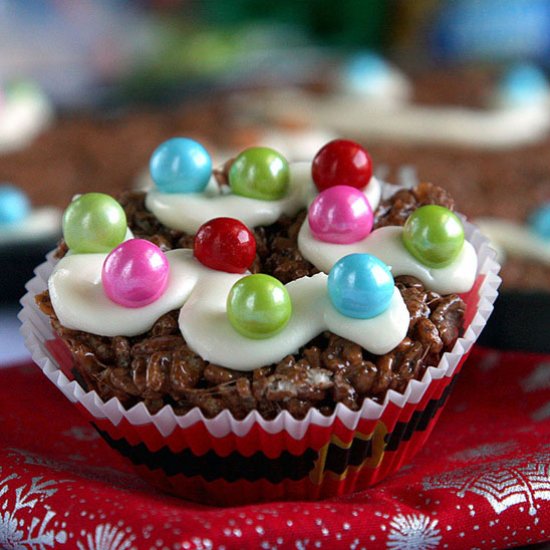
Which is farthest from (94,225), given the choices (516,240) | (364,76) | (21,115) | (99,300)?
(364,76)

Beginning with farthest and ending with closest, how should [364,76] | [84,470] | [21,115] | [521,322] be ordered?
[364,76], [21,115], [521,322], [84,470]

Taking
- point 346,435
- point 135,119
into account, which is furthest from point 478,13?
point 346,435

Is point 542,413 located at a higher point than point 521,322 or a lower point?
lower

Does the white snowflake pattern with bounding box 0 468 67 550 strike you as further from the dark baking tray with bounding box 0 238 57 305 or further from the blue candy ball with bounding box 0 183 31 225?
the blue candy ball with bounding box 0 183 31 225

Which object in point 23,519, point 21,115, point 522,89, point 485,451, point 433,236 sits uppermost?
point 522,89

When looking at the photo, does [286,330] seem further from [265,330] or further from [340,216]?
[340,216]

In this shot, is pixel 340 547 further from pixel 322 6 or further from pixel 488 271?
pixel 322 6

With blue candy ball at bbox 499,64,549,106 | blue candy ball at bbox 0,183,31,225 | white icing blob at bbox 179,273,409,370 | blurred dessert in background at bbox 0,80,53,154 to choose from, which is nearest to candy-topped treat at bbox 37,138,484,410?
white icing blob at bbox 179,273,409,370
